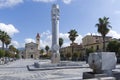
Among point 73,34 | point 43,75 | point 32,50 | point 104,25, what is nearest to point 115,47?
point 104,25

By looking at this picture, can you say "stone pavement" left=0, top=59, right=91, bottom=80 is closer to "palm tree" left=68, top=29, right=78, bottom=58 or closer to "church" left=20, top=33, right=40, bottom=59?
"palm tree" left=68, top=29, right=78, bottom=58

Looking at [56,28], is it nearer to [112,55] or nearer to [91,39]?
[112,55]

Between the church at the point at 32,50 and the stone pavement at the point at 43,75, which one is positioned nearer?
the stone pavement at the point at 43,75

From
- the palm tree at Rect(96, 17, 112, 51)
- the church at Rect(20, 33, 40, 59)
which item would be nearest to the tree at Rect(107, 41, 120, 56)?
the palm tree at Rect(96, 17, 112, 51)

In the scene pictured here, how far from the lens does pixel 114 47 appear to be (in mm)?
67750

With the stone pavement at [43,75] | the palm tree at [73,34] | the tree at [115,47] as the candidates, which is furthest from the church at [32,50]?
the stone pavement at [43,75]

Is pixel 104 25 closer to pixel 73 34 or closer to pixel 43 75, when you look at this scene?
pixel 73 34

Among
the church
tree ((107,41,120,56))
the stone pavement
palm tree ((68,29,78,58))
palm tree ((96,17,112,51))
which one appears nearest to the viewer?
the stone pavement

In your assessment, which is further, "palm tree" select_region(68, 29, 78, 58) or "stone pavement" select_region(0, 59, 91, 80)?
"palm tree" select_region(68, 29, 78, 58)

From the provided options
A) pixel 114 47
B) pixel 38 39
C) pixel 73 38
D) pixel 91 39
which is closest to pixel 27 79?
pixel 114 47

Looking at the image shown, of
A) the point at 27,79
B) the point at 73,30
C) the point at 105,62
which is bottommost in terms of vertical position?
the point at 27,79

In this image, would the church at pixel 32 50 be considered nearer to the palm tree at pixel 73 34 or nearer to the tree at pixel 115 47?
the palm tree at pixel 73 34

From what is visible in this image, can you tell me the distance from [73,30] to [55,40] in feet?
155

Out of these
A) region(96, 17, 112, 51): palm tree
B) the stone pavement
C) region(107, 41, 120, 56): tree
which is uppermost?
region(96, 17, 112, 51): palm tree
